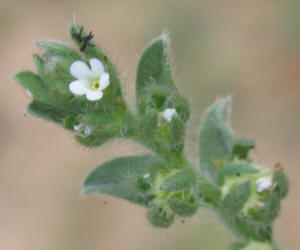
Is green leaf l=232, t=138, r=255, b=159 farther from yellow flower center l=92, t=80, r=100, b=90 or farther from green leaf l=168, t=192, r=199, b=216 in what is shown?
yellow flower center l=92, t=80, r=100, b=90

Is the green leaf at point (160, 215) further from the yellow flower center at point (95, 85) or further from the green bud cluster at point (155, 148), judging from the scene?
the yellow flower center at point (95, 85)

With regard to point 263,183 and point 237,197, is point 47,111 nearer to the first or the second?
point 237,197

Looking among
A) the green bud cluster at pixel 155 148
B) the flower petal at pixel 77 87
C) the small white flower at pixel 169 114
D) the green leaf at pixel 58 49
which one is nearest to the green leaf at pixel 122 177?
the green bud cluster at pixel 155 148

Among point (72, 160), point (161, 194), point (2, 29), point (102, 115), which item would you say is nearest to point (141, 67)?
point (102, 115)

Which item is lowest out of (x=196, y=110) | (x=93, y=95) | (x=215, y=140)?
(x=93, y=95)

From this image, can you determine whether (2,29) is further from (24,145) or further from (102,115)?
(102,115)

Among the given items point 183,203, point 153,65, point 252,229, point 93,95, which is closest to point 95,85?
point 93,95

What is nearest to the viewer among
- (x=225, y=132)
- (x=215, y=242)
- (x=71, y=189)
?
(x=225, y=132)
